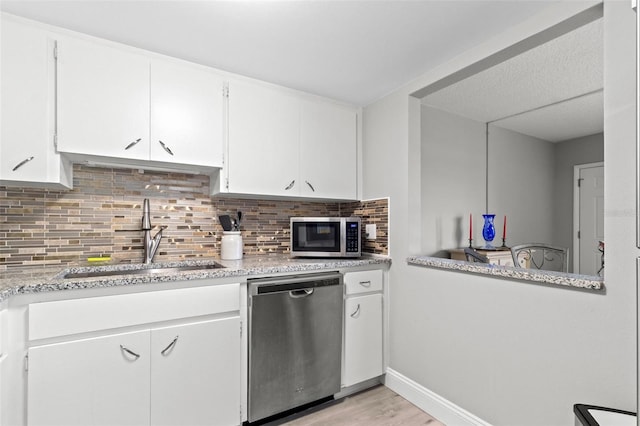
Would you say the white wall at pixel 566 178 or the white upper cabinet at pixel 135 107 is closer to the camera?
the white upper cabinet at pixel 135 107

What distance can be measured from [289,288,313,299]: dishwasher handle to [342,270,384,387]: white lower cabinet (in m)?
0.33

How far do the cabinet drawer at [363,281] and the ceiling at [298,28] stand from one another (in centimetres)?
137

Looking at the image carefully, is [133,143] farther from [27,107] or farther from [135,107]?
[27,107]

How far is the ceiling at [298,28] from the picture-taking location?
142cm

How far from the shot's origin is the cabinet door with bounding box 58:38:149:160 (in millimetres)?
1610

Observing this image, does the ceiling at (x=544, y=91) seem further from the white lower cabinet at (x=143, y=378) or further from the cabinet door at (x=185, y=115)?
the white lower cabinet at (x=143, y=378)

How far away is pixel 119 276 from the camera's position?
1.54 metres

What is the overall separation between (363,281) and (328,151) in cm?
103

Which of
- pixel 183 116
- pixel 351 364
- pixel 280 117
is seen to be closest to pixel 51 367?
pixel 183 116

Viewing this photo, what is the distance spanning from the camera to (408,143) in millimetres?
2189

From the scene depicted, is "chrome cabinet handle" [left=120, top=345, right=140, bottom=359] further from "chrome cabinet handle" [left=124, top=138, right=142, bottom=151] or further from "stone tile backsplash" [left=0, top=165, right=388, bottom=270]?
"chrome cabinet handle" [left=124, top=138, right=142, bottom=151]

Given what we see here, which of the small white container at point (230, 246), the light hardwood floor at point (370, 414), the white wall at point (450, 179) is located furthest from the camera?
the white wall at point (450, 179)

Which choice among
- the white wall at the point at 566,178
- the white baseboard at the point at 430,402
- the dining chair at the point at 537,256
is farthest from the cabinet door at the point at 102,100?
the white wall at the point at 566,178

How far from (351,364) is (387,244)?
887mm
